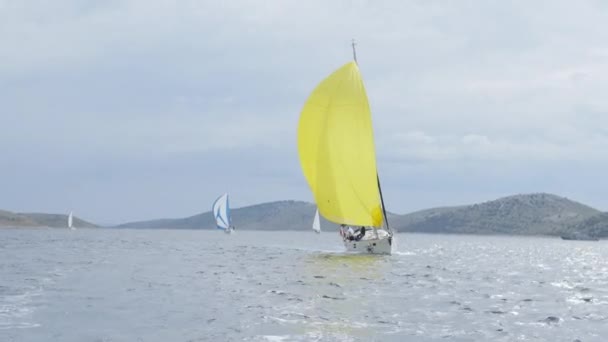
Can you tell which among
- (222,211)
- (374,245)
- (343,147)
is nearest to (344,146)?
(343,147)

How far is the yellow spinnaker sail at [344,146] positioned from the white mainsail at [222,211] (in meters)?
125

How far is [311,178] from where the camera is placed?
58.0 m

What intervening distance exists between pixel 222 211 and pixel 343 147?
422 ft

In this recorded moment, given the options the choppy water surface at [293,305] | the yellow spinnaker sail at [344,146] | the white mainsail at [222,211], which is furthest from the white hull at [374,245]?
the white mainsail at [222,211]

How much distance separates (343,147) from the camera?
184ft

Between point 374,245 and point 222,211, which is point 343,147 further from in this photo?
point 222,211

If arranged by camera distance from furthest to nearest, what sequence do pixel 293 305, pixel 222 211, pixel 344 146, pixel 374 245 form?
pixel 222 211 → pixel 374 245 → pixel 344 146 → pixel 293 305

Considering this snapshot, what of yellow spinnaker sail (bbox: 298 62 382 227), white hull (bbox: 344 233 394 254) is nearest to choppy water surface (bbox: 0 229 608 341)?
yellow spinnaker sail (bbox: 298 62 382 227)

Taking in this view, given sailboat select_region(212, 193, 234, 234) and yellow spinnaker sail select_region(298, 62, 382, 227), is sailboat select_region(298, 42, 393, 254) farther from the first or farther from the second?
sailboat select_region(212, 193, 234, 234)

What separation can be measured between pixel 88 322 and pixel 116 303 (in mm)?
4865

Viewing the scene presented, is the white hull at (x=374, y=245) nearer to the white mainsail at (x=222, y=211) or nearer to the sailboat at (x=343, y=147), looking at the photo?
the sailboat at (x=343, y=147)

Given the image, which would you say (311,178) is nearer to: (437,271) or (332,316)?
(437,271)

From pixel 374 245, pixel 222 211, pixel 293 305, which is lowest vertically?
pixel 293 305

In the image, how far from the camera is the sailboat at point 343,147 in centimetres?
5606
